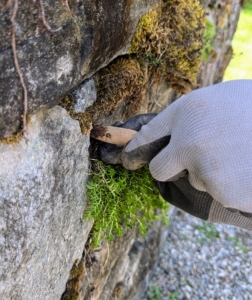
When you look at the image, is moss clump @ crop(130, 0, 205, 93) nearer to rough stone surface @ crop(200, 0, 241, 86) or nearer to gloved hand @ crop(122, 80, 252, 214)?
gloved hand @ crop(122, 80, 252, 214)

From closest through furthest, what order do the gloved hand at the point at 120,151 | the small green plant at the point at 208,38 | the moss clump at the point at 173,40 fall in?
the gloved hand at the point at 120,151 < the moss clump at the point at 173,40 < the small green plant at the point at 208,38

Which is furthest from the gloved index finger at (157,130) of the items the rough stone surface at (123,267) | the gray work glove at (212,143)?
the rough stone surface at (123,267)

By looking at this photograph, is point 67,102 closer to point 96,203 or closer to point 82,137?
point 82,137

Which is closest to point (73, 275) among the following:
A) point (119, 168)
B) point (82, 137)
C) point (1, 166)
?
point (119, 168)

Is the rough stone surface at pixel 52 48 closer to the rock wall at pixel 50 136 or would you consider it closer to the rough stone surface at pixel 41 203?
the rock wall at pixel 50 136

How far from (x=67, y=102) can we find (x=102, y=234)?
0.88 metres

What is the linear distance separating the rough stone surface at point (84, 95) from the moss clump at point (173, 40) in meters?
0.40

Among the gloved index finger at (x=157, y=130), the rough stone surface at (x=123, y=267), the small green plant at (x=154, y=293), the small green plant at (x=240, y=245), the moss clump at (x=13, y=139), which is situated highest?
the moss clump at (x=13, y=139)

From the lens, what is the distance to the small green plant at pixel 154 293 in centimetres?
320

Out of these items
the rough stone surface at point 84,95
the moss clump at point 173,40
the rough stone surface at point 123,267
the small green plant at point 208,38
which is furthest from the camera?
the small green plant at point 208,38

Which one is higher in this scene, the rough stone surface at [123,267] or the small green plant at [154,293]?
the rough stone surface at [123,267]

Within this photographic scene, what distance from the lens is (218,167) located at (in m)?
1.46

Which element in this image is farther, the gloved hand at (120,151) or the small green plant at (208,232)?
the small green plant at (208,232)

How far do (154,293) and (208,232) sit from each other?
2.83 ft
